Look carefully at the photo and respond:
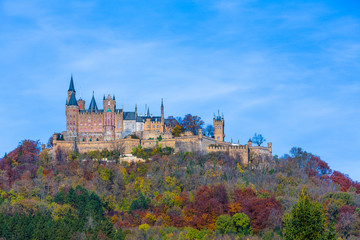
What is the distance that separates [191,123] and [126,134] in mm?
10056

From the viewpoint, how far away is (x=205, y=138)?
81.2 meters

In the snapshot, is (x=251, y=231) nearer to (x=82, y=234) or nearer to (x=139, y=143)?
(x=82, y=234)

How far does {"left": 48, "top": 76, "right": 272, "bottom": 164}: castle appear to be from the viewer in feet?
265

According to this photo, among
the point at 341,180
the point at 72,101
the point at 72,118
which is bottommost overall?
the point at 341,180

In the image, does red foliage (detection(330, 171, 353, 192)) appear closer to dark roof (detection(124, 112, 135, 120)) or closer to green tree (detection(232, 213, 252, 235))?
green tree (detection(232, 213, 252, 235))

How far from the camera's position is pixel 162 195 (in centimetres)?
6856

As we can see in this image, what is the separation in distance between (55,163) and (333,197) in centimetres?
3443

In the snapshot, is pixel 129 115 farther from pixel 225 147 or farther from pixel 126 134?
pixel 225 147

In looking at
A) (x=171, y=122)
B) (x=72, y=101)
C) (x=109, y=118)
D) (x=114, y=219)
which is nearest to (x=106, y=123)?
(x=109, y=118)

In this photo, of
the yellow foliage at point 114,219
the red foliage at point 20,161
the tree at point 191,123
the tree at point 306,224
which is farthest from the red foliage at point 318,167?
the tree at point 306,224

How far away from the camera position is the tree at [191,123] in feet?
293

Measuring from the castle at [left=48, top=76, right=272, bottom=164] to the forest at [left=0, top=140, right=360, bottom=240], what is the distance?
1.49 meters

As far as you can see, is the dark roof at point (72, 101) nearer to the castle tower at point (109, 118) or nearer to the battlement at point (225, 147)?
the castle tower at point (109, 118)

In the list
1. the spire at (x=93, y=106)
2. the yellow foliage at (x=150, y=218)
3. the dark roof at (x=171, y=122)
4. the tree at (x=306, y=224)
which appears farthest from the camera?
the dark roof at (x=171, y=122)
